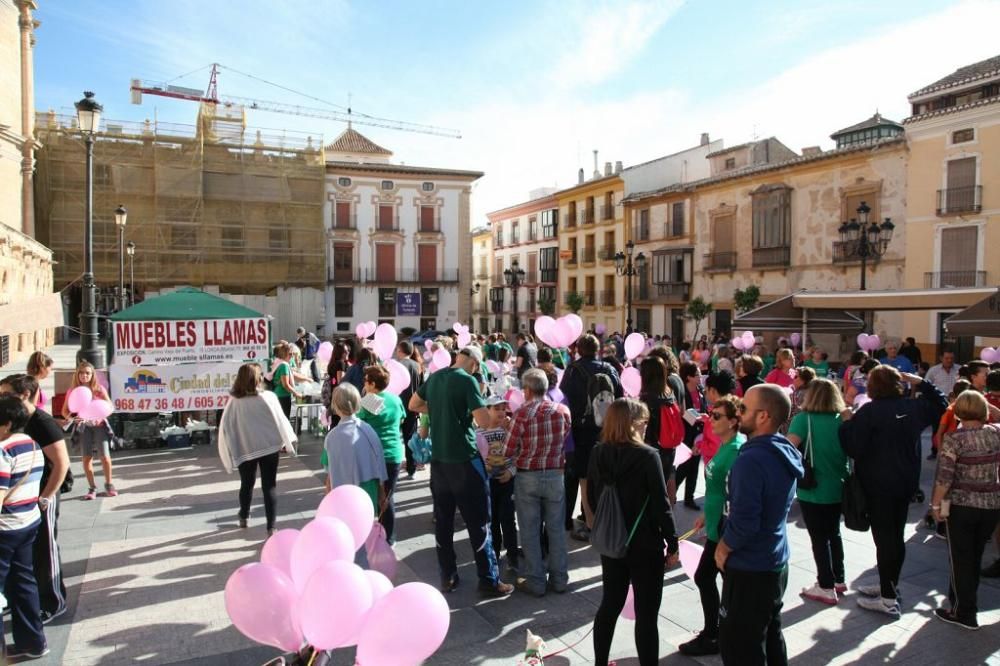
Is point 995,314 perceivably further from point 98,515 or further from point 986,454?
point 98,515

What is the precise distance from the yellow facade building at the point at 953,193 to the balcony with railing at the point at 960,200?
25 millimetres

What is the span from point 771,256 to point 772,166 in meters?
3.56

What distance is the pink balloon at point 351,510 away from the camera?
3.10 meters

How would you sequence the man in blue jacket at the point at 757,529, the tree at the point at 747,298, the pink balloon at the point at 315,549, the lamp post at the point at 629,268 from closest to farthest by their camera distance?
the pink balloon at the point at 315,549
the man in blue jacket at the point at 757,529
the lamp post at the point at 629,268
the tree at the point at 747,298

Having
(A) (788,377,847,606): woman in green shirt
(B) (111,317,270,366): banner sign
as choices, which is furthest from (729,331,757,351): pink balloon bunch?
(A) (788,377,847,606): woman in green shirt

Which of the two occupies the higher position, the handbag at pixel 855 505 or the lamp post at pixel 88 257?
the lamp post at pixel 88 257

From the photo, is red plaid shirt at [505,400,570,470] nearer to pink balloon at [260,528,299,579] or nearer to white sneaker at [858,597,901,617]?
pink balloon at [260,528,299,579]

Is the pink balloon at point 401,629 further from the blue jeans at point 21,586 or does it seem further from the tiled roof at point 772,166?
the tiled roof at point 772,166

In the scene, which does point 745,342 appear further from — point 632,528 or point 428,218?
point 428,218

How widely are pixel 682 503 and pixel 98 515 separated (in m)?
5.66

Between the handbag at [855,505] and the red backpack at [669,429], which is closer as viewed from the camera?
the handbag at [855,505]

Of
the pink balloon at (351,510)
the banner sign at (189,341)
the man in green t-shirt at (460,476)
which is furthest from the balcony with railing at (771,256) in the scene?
the pink balloon at (351,510)

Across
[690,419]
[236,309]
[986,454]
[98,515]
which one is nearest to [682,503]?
[690,419]

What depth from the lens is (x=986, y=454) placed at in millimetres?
4102
